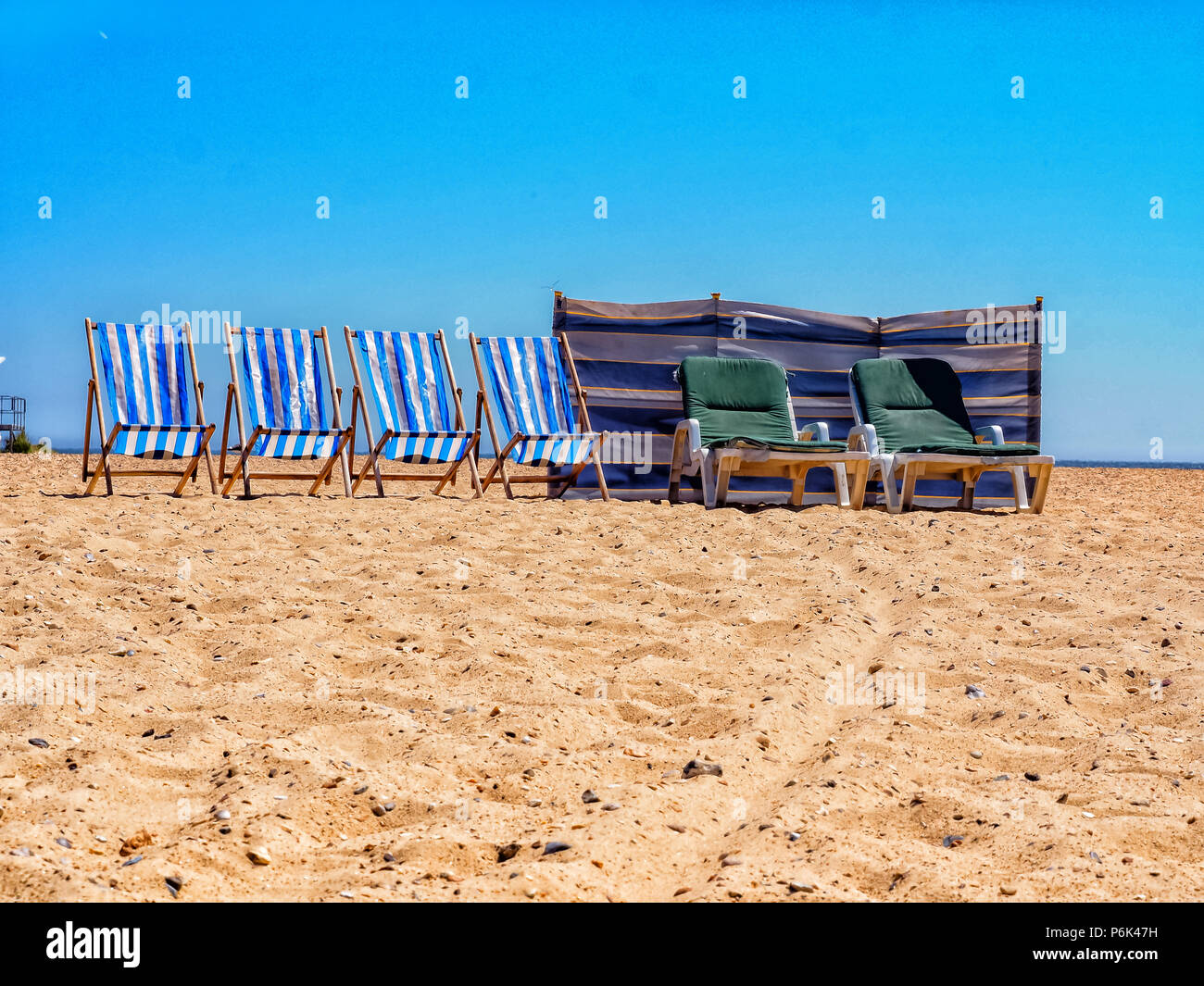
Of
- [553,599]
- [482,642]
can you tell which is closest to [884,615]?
[553,599]

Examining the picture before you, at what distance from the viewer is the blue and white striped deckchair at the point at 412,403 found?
6.42 meters

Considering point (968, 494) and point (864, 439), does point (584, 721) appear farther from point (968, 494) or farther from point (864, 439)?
point (968, 494)

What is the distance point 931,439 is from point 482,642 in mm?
4936

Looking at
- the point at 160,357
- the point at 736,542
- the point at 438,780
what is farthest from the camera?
the point at 160,357

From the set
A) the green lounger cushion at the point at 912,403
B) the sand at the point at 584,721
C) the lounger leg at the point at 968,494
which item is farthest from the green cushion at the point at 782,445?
the sand at the point at 584,721

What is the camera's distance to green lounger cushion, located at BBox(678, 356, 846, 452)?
6.84 m

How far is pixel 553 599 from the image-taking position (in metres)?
3.45

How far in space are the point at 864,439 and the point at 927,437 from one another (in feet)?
1.84

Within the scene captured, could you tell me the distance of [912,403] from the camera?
717 cm

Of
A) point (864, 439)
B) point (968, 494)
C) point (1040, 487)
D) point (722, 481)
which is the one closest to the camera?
point (722, 481)

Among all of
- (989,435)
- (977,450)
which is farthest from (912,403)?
(977,450)

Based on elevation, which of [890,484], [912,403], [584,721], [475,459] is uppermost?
[912,403]

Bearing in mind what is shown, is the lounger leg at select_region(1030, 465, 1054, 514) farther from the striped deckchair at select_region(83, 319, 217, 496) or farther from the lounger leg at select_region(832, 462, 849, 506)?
the striped deckchair at select_region(83, 319, 217, 496)
